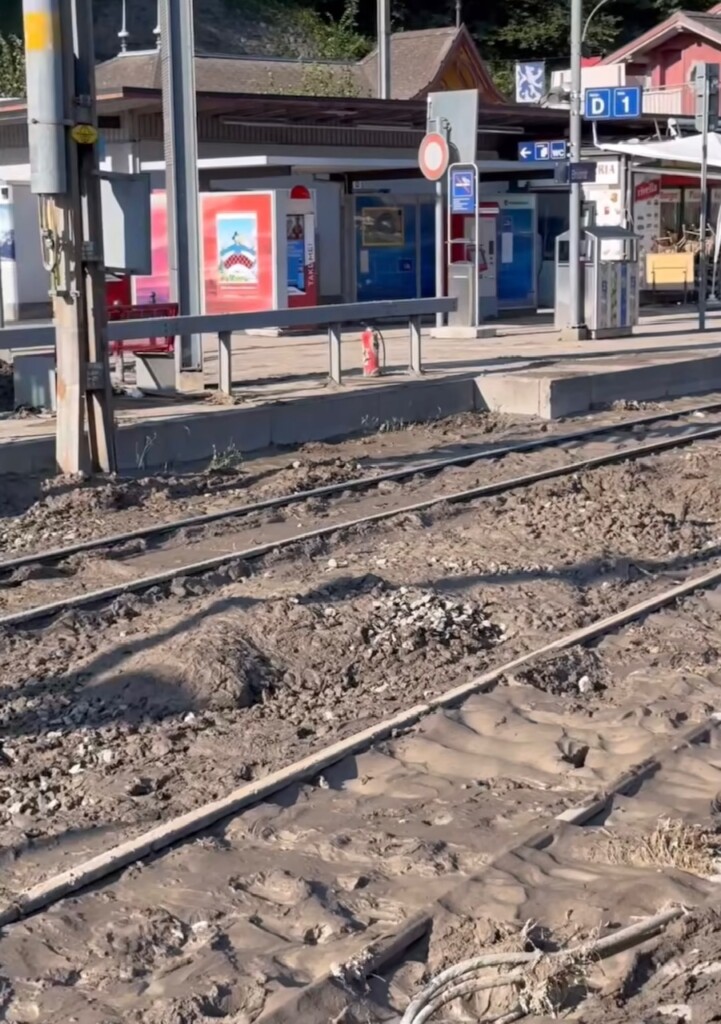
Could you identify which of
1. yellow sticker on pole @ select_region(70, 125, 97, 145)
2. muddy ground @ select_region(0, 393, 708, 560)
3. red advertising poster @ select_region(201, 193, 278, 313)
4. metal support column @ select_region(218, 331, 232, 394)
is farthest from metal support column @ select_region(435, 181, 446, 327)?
yellow sticker on pole @ select_region(70, 125, 97, 145)

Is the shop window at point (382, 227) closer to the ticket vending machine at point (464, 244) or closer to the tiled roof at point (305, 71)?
the ticket vending machine at point (464, 244)

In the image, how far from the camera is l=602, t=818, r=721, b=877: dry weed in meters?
5.26

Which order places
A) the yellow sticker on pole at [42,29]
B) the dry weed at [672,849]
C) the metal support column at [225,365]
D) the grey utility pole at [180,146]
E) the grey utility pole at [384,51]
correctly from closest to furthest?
the dry weed at [672,849], the yellow sticker on pole at [42,29], the metal support column at [225,365], the grey utility pole at [180,146], the grey utility pole at [384,51]

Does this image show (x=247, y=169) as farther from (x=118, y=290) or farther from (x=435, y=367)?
(x=435, y=367)

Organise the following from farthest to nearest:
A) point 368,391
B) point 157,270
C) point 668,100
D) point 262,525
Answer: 1. point 668,100
2. point 157,270
3. point 368,391
4. point 262,525

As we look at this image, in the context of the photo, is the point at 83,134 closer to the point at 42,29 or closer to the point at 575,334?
the point at 42,29

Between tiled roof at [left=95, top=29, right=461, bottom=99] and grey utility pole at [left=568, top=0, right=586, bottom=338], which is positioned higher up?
tiled roof at [left=95, top=29, right=461, bottom=99]

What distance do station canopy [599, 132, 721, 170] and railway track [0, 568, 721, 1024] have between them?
23639 millimetres

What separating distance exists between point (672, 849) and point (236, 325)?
12.0 metres

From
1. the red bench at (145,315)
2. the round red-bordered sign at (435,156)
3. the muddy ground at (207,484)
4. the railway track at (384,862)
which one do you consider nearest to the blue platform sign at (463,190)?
the round red-bordered sign at (435,156)

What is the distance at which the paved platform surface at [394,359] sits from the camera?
52.7 ft

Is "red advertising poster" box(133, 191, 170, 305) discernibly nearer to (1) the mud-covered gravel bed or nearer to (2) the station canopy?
(2) the station canopy

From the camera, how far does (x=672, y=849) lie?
17.5 ft

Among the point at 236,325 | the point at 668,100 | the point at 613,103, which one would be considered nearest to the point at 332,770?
the point at 236,325
